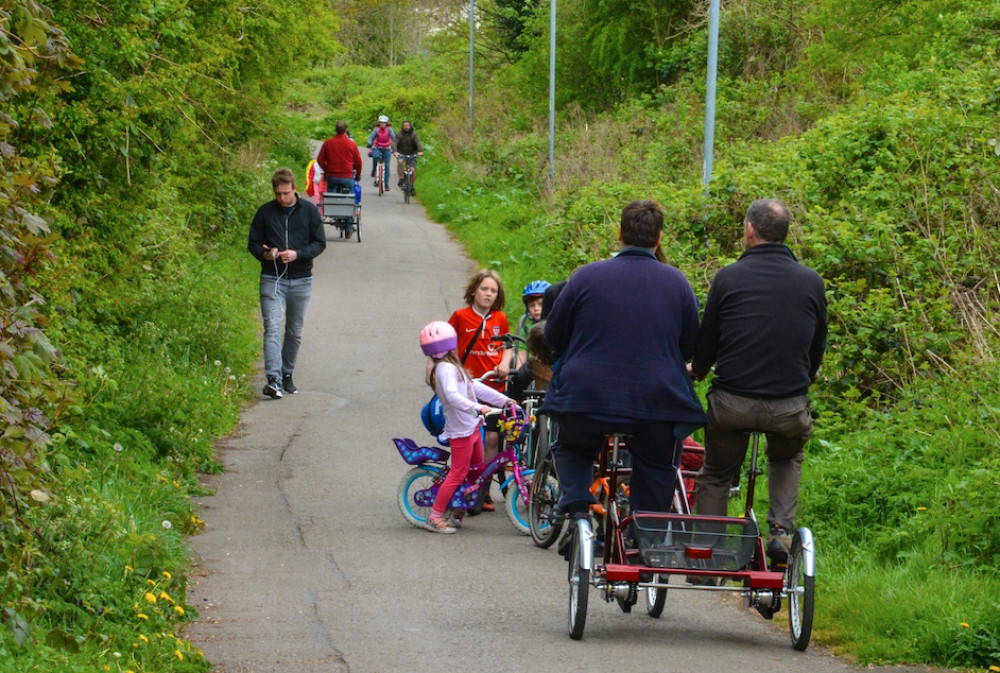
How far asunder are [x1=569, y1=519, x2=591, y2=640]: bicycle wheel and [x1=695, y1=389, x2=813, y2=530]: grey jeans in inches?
27.7

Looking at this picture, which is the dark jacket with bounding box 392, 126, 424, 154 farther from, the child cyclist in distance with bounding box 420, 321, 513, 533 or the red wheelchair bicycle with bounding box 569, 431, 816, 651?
the red wheelchair bicycle with bounding box 569, 431, 816, 651

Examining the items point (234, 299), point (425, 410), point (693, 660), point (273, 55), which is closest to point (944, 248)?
point (425, 410)

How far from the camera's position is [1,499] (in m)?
5.18

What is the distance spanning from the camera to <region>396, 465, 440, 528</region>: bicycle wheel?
942cm

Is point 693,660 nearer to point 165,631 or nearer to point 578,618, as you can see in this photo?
point 578,618

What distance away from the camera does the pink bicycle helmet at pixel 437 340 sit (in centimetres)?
909

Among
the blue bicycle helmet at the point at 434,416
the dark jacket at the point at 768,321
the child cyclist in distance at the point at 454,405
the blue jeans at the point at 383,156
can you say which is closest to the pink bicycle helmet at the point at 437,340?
the child cyclist in distance at the point at 454,405

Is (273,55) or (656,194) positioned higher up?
(273,55)

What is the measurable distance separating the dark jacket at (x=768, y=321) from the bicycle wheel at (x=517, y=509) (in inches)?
117

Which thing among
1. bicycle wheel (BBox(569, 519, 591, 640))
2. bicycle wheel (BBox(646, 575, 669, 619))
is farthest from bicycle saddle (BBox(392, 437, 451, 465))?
bicycle wheel (BBox(569, 519, 591, 640))

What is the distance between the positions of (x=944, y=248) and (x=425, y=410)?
14.7ft

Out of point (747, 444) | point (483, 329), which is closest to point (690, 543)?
point (747, 444)

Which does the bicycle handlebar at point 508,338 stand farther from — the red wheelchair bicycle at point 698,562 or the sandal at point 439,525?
the red wheelchair bicycle at point 698,562

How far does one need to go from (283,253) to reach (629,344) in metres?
7.37
